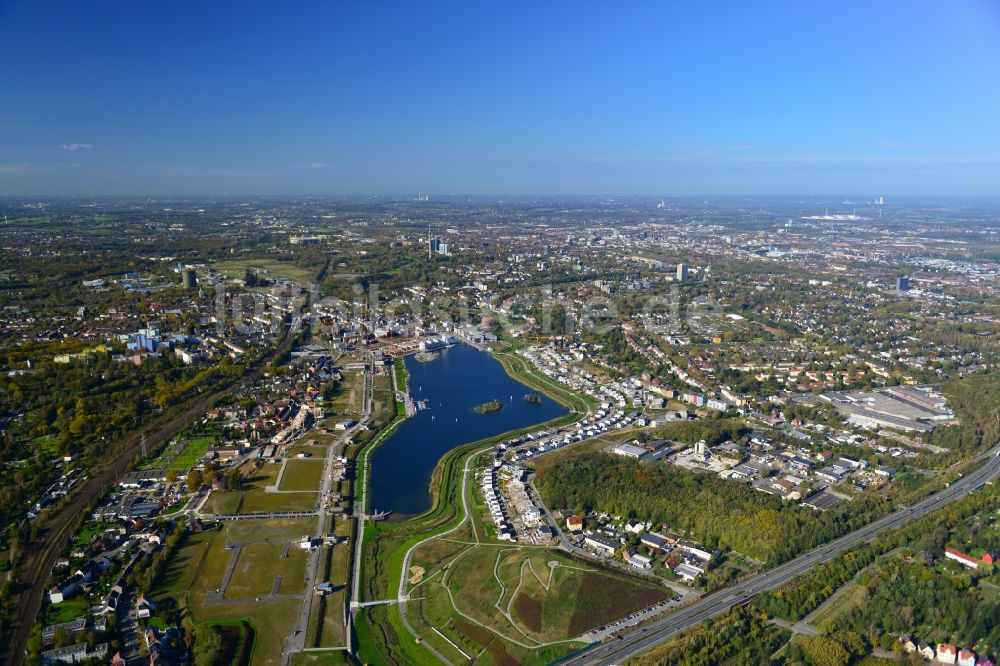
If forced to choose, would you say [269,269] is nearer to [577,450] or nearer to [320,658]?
[577,450]

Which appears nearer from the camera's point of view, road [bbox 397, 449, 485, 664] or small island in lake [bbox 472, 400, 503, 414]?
road [bbox 397, 449, 485, 664]

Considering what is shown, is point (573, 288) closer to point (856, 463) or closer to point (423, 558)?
point (856, 463)

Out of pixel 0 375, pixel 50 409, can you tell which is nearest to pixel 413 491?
pixel 50 409

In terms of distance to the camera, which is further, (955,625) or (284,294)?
(284,294)

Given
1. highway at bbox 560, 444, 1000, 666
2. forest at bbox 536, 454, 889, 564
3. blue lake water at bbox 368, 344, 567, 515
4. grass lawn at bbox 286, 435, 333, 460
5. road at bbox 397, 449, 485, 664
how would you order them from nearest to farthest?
highway at bbox 560, 444, 1000, 666
road at bbox 397, 449, 485, 664
forest at bbox 536, 454, 889, 564
blue lake water at bbox 368, 344, 567, 515
grass lawn at bbox 286, 435, 333, 460

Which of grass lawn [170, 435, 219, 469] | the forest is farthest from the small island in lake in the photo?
grass lawn [170, 435, 219, 469]

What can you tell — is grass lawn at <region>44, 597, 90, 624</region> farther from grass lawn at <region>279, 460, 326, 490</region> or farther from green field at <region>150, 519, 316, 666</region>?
grass lawn at <region>279, 460, 326, 490</region>
